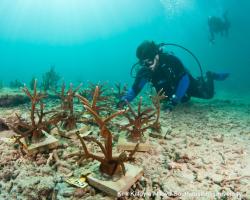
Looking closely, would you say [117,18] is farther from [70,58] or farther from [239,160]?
[239,160]

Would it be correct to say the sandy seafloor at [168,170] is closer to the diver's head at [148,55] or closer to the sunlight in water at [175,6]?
the diver's head at [148,55]

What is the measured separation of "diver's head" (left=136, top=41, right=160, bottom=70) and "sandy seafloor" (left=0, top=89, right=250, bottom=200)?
249 cm

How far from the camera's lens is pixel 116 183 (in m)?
2.61

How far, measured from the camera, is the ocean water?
64.8m

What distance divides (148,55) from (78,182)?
15.0ft

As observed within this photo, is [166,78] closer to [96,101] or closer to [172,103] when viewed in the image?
[172,103]

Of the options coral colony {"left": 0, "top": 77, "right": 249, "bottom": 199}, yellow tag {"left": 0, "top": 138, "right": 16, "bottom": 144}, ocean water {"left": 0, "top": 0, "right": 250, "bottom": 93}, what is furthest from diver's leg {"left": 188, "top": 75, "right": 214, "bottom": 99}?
ocean water {"left": 0, "top": 0, "right": 250, "bottom": 93}

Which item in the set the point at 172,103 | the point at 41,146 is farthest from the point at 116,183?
the point at 172,103

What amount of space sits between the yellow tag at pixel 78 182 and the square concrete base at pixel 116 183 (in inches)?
2.9

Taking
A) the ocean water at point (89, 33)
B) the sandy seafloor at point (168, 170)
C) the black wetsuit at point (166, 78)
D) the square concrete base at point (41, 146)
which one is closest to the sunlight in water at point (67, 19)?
the ocean water at point (89, 33)

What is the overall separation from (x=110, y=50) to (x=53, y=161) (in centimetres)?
12179

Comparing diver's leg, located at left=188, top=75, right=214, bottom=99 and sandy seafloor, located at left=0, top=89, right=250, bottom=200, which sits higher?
diver's leg, located at left=188, top=75, right=214, bottom=99

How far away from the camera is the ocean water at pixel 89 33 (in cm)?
6480

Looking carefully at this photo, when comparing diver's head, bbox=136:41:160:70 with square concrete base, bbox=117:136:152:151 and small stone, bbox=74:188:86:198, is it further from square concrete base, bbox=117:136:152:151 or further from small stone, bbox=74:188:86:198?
small stone, bbox=74:188:86:198
